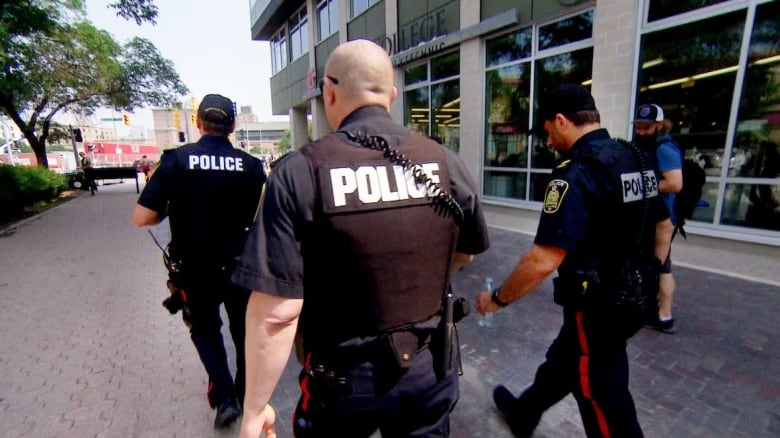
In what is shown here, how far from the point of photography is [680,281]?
451 cm

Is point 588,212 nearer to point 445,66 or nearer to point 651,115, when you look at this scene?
point 651,115

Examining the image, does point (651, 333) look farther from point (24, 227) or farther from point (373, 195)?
point (24, 227)

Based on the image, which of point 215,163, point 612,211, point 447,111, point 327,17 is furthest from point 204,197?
point 327,17

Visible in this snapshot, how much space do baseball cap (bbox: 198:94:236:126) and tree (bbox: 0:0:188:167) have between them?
886 cm

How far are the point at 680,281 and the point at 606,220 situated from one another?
3.75m

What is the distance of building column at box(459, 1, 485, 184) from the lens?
9.30m

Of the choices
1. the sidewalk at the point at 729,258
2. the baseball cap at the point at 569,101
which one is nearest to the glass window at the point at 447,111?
the sidewalk at the point at 729,258

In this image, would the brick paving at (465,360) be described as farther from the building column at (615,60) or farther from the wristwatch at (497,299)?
the building column at (615,60)

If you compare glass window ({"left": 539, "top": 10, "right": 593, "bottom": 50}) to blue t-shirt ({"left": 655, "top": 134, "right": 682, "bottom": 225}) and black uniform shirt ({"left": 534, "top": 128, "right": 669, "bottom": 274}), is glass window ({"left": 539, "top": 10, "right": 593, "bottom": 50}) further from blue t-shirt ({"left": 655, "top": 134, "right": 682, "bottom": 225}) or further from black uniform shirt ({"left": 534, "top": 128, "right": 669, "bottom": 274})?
black uniform shirt ({"left": 534, "top": 128, "right": 669, "bottom": 274})

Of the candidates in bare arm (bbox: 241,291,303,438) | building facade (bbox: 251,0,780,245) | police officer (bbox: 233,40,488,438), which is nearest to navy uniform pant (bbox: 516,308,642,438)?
police officer (bbox: 233,40,488,438)

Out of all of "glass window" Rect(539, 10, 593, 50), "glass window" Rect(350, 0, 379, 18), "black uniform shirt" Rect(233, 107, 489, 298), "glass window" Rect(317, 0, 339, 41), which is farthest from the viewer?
"glass window" Rect(317, 0, 339, 41)

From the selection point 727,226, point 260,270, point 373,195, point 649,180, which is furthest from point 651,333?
point 727,226

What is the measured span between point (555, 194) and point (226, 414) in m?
2.31

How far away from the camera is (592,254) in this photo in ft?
5.92
